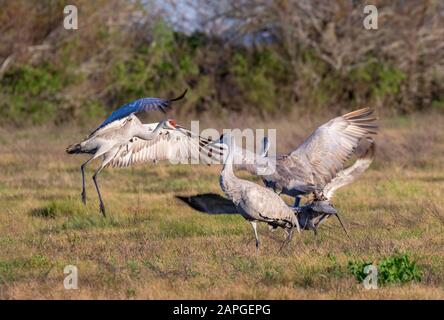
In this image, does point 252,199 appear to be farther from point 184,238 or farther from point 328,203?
point 184,238

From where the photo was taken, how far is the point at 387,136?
650 inches

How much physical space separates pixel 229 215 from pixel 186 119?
11948 mm

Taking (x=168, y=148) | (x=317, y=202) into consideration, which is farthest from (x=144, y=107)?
(x=317, y=202)

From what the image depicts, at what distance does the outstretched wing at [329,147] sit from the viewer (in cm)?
933

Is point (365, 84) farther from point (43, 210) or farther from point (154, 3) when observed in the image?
point (43, 210)

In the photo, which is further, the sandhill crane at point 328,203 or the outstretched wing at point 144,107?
the outstretched wing at point 144,107

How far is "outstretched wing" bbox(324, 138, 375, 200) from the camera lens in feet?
31.4

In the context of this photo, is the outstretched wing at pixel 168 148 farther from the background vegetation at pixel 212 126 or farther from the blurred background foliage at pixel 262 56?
the blurred background foliage at pixel 262 56

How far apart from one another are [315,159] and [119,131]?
2399mm

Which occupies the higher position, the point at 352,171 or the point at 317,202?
the point at 352,171

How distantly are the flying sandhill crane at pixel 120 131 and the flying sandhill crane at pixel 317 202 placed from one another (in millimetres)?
950

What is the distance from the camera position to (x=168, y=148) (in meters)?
10.9

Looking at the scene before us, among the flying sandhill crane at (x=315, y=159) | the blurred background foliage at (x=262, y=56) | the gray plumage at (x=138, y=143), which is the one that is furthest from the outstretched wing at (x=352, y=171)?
the blurred background foliage at (x=262, y=56)

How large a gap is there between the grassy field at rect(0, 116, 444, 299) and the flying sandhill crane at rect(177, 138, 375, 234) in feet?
0.65
